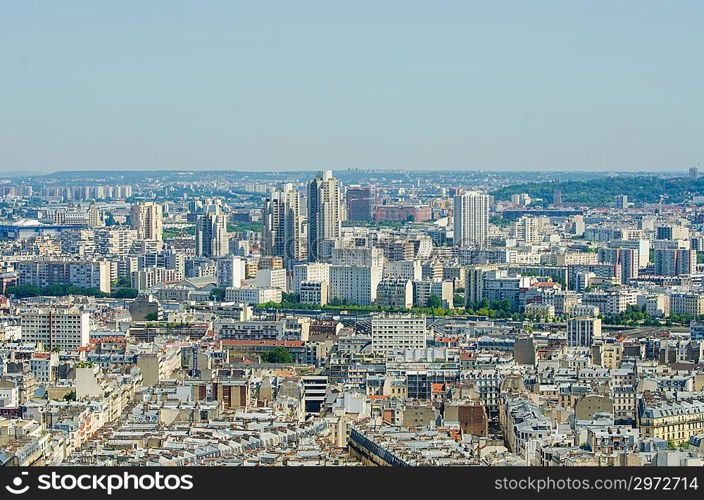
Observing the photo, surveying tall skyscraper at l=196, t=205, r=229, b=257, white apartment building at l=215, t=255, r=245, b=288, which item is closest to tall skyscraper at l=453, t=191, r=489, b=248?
tall skyscraper at l=196, t=205, r=229, b=257

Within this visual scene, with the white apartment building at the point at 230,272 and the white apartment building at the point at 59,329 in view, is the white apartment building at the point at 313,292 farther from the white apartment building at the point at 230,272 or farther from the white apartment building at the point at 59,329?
the white apartment building at the point at 59,329

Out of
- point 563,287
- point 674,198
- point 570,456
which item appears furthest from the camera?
point 674,198

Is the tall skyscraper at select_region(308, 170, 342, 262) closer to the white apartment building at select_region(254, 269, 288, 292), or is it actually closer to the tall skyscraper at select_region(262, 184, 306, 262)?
the tall skyscraper at select_region(262, 184, 306, 262)

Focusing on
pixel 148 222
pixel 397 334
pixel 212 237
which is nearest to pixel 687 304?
pixel 397 334
